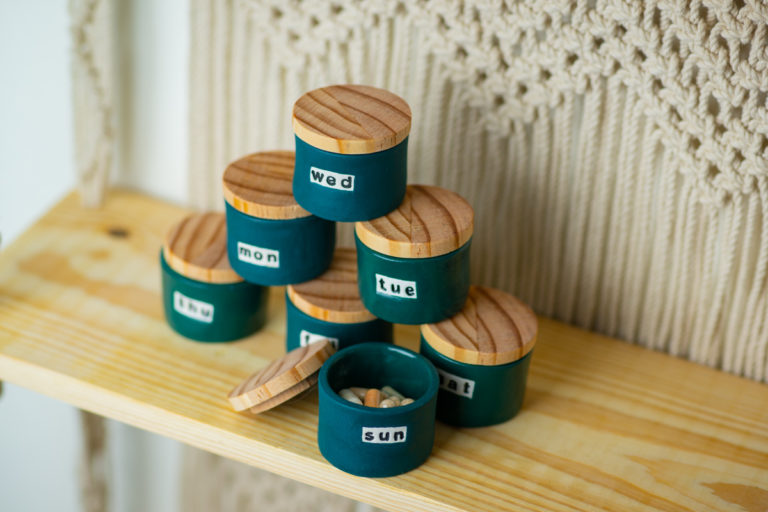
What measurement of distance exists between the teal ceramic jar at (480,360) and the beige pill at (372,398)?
0.21ft

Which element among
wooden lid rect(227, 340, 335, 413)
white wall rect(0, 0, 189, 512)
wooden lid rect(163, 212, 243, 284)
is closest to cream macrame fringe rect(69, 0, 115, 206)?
white wall rect(0, 0, 189, 512)

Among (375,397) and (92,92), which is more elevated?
(92,92)

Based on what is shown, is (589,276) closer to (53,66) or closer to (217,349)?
(217,349)

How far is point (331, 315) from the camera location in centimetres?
71

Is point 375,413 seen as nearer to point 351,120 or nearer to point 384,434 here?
point 384,434

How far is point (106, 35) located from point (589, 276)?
56cm

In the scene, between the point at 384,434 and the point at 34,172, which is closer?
the point at 384,434

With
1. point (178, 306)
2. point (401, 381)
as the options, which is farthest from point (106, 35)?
point (401, 381)

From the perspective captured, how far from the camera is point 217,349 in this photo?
2.60 feet

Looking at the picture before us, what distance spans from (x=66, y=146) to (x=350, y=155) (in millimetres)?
516

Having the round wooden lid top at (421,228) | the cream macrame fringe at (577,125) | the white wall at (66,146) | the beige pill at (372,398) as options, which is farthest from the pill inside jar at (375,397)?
the white wall at (66,146)

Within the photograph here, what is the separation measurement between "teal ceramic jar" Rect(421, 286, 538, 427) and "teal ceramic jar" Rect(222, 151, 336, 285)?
12 cm

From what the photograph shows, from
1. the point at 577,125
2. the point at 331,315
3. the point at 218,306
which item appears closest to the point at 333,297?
the point at 331,315

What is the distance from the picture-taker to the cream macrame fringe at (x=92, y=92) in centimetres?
87
